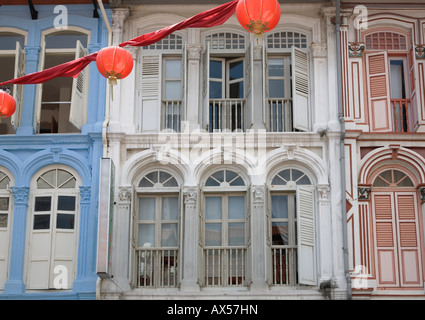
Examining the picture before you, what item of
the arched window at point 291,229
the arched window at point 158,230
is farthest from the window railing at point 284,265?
the arched window at point 158,230

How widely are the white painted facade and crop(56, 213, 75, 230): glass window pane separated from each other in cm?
71

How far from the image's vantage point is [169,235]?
40.1ft

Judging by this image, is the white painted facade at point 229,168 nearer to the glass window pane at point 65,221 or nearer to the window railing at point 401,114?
the glass window pane at point 65,221

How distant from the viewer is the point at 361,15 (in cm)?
1297

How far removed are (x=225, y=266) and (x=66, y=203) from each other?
8.56 ft

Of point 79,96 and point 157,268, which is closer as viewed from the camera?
point 157,268

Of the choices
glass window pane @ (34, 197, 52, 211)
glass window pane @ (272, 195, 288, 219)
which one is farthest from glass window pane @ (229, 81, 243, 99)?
glass window pane @ (34, 197, 52, 211)

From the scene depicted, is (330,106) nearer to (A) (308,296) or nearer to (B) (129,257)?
(A) (308,296)

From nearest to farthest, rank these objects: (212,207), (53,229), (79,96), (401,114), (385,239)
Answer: (385,239)
(53,229)
(212,207)
(79,96)
(401,114)

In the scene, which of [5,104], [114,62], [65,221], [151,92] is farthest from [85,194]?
[114,62]

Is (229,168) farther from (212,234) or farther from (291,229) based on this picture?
(291,229)

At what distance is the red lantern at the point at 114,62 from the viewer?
10148mm

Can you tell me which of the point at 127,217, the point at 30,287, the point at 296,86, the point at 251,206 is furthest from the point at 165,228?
the point at 296,86

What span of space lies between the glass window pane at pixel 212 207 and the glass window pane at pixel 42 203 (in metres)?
2.40
